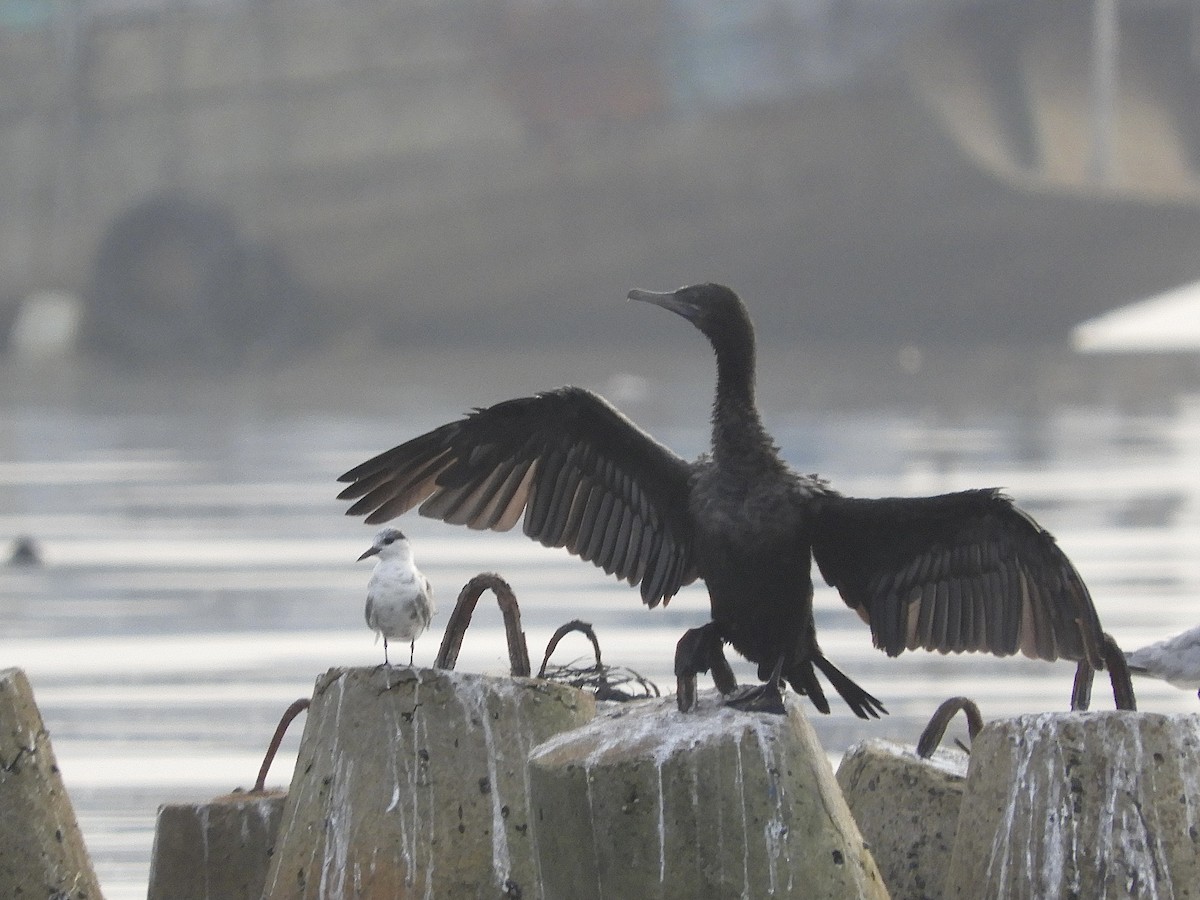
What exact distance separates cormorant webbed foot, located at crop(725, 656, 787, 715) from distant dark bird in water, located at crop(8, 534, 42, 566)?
8261mm

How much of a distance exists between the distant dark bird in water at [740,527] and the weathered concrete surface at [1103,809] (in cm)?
47

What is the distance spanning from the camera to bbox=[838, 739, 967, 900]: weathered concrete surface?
5227 mm

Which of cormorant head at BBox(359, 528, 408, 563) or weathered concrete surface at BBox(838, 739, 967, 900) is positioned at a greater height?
cormorant head at BBox(359, 528, 408, 563)

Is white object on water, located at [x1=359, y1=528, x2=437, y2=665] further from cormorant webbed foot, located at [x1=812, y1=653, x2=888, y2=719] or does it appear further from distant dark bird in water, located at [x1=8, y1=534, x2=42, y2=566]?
distant dark bird in water, located at [x1=8, y1=534, x2=42, y2=566]

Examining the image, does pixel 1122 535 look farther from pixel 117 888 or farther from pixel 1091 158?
pixel 1091 158

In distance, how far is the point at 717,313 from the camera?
5.70 m

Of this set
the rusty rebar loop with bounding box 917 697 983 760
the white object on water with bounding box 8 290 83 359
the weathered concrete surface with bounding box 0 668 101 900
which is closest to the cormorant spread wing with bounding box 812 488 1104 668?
the rusty rebar loop with bounding box 917 697 983 760

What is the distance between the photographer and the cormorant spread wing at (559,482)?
19.1 ft

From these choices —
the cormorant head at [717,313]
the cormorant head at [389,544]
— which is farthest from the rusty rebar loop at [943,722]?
the cormorant head at [389,544]

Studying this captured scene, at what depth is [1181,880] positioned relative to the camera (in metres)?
4.56

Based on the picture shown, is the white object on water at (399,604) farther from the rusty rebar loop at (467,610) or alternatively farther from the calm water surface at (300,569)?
the calm water surface at (300,569)

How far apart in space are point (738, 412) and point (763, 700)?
3.21 feet

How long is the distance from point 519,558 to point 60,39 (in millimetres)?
28156

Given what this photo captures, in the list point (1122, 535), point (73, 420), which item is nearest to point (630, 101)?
point (73, 420)
